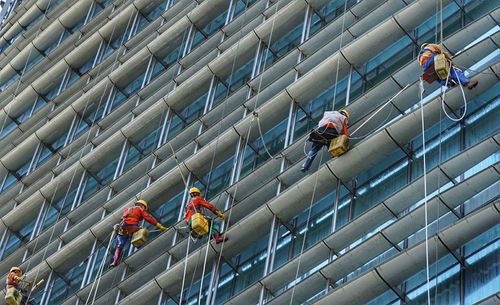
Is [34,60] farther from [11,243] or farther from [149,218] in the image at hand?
[149,218]

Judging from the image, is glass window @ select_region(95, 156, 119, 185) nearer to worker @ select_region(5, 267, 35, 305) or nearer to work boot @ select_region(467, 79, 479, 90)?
worker @ select_region(5, 267, 35, 305)

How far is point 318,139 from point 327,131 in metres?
0.34

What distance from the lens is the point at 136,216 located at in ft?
102

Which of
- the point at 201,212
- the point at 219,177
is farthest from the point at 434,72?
the point at 219,177

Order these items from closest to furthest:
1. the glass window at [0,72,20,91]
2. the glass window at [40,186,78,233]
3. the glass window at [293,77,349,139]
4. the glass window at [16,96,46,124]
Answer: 1. the glass window at [293,77,349,139]
2. the glass window at [40,186,78,233]
3. the glass window at [16,96,46,124]
4. the glass window at [0,72,20,91]

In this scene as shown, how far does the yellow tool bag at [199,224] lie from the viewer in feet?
92.1

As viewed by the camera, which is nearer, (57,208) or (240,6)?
(57,208)

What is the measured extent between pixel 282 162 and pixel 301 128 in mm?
1822

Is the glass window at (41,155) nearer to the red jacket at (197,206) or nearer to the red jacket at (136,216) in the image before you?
the red jacket at (136,216)

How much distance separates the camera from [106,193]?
35.0 m

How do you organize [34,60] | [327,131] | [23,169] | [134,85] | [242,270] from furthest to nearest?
[34,60] → [23,169] → [134,85] → [242,270] → [327,131]

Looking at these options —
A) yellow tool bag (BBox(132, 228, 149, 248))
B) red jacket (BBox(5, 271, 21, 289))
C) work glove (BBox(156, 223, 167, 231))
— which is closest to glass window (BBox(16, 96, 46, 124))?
red jacket (BBox(5, 271, 21, 289))

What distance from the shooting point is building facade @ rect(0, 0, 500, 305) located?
24.1 m

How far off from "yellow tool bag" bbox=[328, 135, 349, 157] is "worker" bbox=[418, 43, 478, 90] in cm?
232
